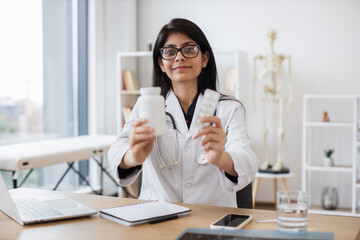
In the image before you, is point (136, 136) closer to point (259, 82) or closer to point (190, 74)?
point (190, 74)

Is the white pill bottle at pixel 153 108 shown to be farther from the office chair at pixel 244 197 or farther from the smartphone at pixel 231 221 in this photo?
the office chair at pixel 244 197

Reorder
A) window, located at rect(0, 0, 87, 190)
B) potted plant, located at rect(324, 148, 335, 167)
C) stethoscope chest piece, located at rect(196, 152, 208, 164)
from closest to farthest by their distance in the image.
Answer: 1. stethoscope chest piece, located at rect(196, 152, 208, 164)
2. window, located at rect(0, 0, 87, 190)
3. potted plant, located at rect(324, 148, 335, 167)

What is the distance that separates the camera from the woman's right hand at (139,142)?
1.24 metres

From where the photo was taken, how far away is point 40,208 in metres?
1.46

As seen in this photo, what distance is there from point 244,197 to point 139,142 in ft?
2.15

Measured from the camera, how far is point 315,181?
14.1 feet

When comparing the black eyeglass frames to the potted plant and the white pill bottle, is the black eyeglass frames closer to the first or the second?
the white pill bottle

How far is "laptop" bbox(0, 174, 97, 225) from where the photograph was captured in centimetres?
135

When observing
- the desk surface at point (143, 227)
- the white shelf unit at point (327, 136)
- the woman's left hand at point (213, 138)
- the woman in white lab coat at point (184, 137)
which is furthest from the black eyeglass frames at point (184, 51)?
the white shelf unit at point (327, 136)

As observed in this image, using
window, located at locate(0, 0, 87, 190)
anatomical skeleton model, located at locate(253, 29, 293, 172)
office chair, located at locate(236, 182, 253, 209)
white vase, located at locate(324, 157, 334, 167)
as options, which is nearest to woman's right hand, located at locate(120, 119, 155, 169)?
office chair, located at locate(236, 182, 253, 209)

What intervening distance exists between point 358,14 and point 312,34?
429 mm

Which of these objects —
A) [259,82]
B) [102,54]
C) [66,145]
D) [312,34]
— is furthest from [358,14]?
[66,145]

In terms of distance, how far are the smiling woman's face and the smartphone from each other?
62cm

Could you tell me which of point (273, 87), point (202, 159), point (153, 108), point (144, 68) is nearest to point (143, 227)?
point (153, 108)
